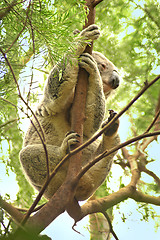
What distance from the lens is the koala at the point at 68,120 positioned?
1.79 m

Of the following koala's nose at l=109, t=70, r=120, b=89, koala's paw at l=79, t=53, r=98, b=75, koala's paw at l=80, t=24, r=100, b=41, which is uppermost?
koala's paw at l=80, t=24, r=100, b=41

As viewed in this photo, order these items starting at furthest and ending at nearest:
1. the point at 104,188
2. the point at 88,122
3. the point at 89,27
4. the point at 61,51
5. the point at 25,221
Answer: the point at 104,188 → the point at 88,122 → the point at 89,27 → the point at 61,51 → the point at 25,221

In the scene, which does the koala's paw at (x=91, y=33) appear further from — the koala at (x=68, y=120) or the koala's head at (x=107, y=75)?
the koala's head at (x=107, y=75)

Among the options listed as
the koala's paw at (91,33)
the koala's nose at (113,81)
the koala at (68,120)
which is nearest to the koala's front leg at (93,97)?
the koala at (68,120)

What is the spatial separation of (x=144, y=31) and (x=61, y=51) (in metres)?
2.31

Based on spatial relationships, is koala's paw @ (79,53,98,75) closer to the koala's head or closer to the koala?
the koala

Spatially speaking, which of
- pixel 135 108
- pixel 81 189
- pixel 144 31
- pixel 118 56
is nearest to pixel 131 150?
pixel 135 108

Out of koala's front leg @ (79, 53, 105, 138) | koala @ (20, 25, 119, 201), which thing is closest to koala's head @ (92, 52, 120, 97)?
koala @ (20, 25, 119, 201)

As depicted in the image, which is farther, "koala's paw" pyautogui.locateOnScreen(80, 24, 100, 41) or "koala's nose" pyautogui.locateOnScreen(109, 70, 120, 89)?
"koala's nose" pyautogui.locateOnScreen(109, 70, 120, 89)

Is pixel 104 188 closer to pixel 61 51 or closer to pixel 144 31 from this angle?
pixel 144 31

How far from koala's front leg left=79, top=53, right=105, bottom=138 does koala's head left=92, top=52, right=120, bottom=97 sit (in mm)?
311

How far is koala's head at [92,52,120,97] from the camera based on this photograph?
87.1 inches

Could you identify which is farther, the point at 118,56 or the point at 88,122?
the point at 118,56

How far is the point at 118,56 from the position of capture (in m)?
3.54
